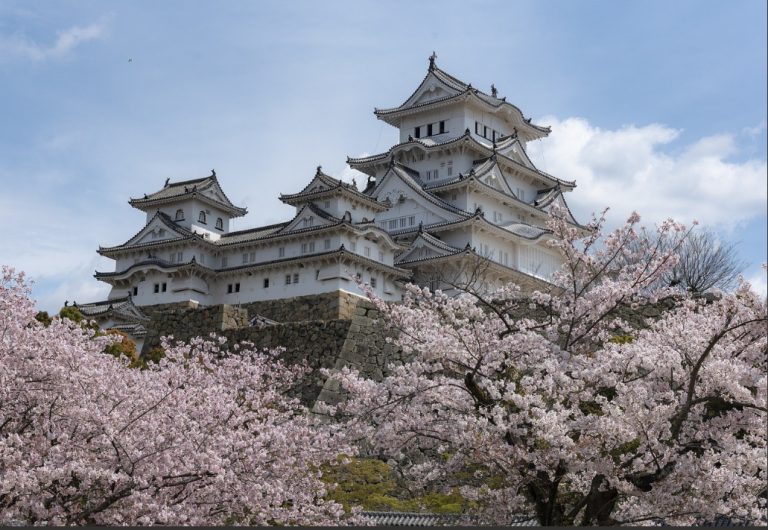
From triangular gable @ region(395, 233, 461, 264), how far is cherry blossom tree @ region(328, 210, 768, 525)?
86.6 feet

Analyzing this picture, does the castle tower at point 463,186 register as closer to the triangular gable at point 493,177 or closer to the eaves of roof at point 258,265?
the triangular gable at point 493,177

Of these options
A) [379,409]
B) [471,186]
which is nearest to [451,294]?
[471,186]

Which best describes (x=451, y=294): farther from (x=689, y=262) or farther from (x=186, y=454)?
(x=186, y=454)

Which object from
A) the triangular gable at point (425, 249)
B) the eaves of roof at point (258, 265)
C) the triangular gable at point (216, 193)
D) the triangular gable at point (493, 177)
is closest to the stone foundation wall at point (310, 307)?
the eaves of roof at point (258, 265)

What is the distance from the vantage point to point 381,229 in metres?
37.7

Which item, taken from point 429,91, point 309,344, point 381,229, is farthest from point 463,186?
point 309,344

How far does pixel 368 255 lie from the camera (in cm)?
3784

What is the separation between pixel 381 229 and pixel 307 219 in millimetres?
3107

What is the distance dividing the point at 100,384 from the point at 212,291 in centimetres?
2873

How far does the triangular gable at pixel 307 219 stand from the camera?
37.6 meters

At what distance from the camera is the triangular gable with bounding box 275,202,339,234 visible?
37634mm

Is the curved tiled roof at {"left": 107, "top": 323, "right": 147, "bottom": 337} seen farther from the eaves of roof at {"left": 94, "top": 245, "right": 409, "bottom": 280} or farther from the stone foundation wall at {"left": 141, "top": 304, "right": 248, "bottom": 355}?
the stone foundation wall at {"left": 141, "top": 304, "right": 248, "bottom": 355}

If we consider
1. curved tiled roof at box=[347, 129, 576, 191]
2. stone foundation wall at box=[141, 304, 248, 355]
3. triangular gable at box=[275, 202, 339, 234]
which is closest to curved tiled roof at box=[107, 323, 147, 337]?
triangular gable at box=[275, 202, 339, 234]

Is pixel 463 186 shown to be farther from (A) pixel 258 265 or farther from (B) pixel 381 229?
(A) pixel 258 265
